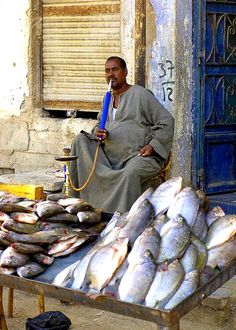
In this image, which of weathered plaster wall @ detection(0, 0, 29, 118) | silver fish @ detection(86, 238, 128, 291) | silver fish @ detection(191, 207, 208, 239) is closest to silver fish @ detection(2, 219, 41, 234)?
silver fish @ detection(86, 238, 128, 291)

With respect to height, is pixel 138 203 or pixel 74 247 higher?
pixel 138 203

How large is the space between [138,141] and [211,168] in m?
0.93

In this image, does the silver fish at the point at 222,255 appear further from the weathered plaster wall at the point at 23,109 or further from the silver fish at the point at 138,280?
the weathered plaster wall at the point at 23,109

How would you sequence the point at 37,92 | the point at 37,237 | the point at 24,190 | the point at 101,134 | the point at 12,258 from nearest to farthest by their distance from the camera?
the point at 12,258 < the point at 37,237 < the point at 24,190 < the point at 101,134 < the point at 37,92

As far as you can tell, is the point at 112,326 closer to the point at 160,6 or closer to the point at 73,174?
the point at 73,174

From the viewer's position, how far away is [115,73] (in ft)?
23.5

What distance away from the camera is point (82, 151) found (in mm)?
7227

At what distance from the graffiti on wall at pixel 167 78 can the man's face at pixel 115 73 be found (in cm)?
49

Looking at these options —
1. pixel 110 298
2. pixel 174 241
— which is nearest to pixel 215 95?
pixel 174 241

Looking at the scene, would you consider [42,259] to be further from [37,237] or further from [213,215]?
[213,215]

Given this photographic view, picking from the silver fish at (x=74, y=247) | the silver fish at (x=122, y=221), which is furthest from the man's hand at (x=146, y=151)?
the silver fish at (x=74, y=247)

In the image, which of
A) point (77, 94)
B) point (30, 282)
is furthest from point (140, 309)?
point (77, 94)

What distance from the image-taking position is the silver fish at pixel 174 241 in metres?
3.94

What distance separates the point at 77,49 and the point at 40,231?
409cm
